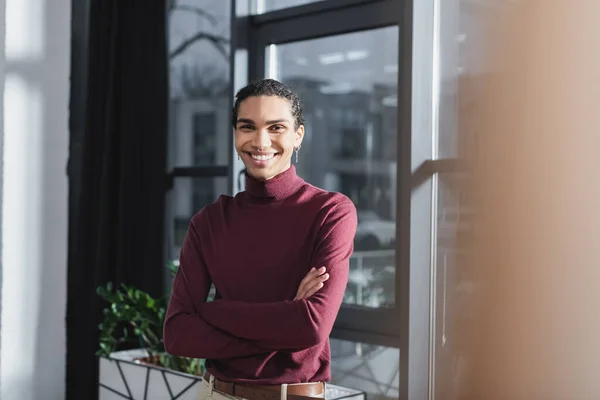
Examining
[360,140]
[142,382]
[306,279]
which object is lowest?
[142,382]

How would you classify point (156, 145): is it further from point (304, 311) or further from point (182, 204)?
point (304, 311)

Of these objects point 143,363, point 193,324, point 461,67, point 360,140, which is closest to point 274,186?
point 193,324

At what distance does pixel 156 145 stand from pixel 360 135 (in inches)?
35.6

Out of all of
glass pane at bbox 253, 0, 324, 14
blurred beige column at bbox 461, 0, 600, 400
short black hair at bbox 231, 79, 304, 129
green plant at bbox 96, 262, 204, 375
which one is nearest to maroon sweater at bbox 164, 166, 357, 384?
short black hair at bbox 231, 79, 304, 129

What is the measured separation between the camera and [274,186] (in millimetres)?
1645

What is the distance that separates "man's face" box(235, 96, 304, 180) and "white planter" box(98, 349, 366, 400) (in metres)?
1.01

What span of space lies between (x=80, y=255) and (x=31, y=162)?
1.40ft

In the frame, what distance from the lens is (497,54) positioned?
2148 mm

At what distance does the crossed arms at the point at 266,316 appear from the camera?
5.11 feet

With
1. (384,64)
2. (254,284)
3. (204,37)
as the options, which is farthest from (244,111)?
(204,37)

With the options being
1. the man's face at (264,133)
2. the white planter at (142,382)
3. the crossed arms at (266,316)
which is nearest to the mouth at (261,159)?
the man's face at (264,133)

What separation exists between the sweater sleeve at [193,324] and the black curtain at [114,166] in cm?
151

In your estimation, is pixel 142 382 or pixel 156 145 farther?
pixel 156 145

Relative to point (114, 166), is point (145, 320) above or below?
below
